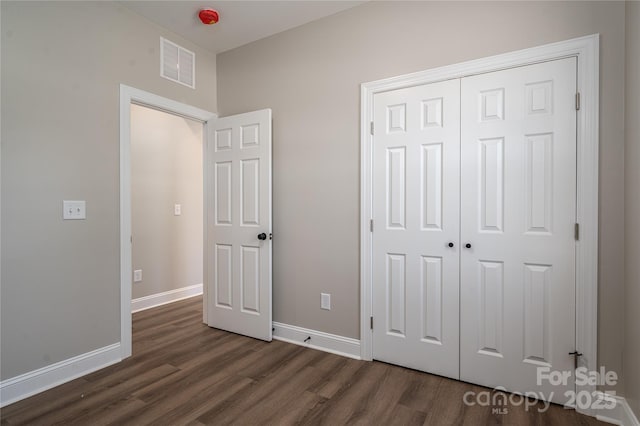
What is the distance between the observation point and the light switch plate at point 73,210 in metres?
2.17

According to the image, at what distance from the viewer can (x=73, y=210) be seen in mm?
2209

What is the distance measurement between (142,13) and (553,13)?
9.68ft

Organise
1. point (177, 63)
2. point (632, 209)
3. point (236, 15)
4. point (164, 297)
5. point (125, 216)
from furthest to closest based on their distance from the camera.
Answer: point (164, 297), point (177, 63), point (236, 15), point (125, 216), point (632, 209)

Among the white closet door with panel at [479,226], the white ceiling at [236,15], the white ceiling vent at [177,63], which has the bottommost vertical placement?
the white closet door with panel at [479,226]

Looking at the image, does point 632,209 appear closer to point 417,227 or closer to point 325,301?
point 417,227

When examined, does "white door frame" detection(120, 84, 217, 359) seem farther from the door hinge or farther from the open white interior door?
the door hinge

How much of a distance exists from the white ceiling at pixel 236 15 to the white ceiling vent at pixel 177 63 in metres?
0.14

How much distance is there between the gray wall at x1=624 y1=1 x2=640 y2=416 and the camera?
1.55 m

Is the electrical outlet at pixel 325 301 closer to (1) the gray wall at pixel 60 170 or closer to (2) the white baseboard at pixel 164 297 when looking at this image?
(1) the gray wall at pixel 60 170

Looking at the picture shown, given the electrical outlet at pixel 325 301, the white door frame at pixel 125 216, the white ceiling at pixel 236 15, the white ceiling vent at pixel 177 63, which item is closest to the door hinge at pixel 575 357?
the electrical outlet at pixel 325 301

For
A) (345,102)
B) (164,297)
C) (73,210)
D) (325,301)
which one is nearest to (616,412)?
(325,301)

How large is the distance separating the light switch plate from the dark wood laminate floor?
113 cm

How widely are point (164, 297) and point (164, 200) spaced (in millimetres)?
1203

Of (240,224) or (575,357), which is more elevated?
(240,224)
